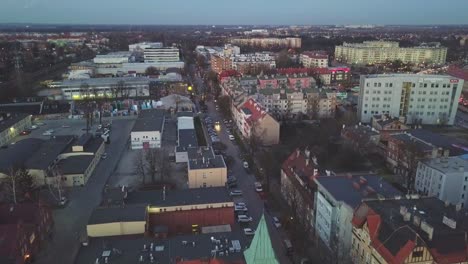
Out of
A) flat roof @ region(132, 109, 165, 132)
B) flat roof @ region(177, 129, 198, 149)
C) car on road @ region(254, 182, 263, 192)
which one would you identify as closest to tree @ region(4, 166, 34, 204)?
flat roof @ region(132, 109, 165, 132)

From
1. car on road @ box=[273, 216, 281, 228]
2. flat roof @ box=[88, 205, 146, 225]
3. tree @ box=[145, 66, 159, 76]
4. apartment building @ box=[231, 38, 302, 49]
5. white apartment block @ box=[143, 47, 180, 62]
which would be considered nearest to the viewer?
flat roof @ box=[88, 205, 146, 225]

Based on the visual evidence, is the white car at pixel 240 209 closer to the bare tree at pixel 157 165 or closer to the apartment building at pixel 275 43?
the bare tree at pixel 157 165

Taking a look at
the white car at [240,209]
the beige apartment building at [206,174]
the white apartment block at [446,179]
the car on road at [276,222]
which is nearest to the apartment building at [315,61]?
the white apartment block at [446,179]

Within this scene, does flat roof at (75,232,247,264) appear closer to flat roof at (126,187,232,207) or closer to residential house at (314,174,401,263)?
flat roof at (126,187,232,207)

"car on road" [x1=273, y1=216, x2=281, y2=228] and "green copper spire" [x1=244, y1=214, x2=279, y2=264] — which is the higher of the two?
"green copper spire" [x1=244, y1=214, x2=279, y2=264]

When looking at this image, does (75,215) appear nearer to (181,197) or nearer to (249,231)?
(181,197)

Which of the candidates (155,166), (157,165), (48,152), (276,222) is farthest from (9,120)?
(276,222)
